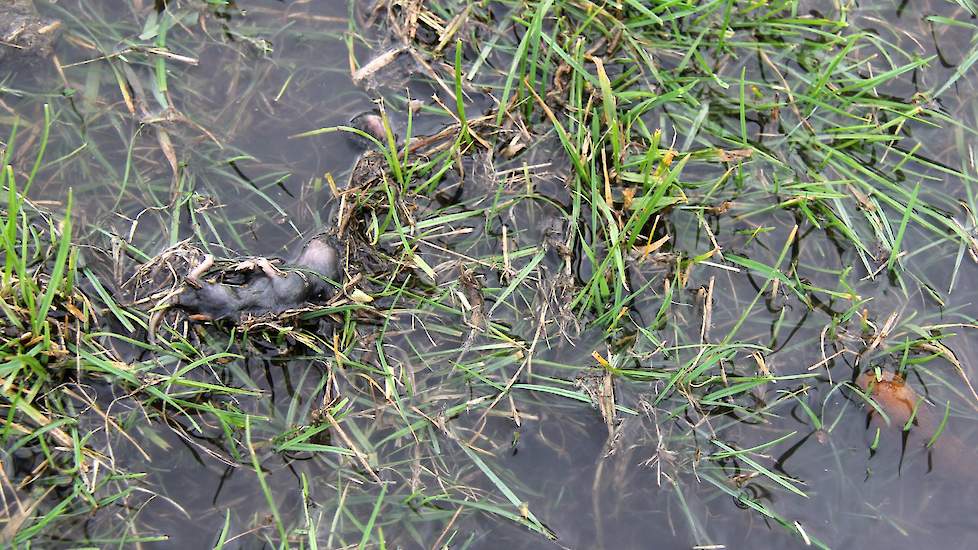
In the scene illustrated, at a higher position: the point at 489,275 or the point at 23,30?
the point at 23,30

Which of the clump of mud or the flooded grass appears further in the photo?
the clump of mud

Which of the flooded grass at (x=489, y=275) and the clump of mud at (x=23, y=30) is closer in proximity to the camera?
the flooded grass at (x=489, y=275)

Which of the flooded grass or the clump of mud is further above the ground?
the clump of mud

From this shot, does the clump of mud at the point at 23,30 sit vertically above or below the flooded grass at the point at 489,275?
above
